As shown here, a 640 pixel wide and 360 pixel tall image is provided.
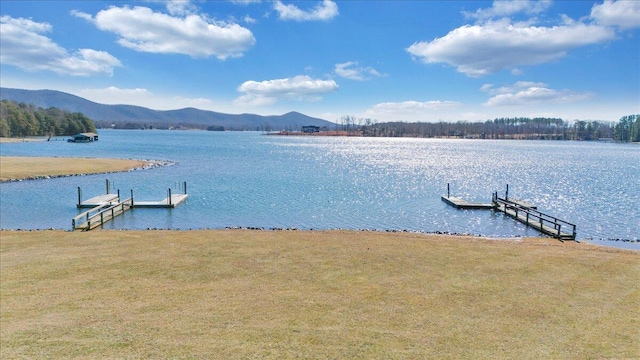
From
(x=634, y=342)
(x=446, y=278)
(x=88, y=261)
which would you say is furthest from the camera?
(x=88, y=261)

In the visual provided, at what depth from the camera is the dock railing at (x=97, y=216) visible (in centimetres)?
2716

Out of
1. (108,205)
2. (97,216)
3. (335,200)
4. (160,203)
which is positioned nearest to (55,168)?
(108,205)

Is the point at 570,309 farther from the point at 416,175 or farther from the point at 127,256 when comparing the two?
the point at 416,175

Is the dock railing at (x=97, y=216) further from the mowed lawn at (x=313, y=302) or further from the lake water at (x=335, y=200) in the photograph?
the mowed lawn at (x=313, y=302)

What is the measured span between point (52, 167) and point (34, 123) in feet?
433

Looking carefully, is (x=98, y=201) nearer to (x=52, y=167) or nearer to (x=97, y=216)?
(x=97, y=216)

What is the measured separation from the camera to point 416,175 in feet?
223

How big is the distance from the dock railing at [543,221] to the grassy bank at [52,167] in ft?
195

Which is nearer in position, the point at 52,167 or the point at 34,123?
the point at 52,167

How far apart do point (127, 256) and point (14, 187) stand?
3853 centimetres

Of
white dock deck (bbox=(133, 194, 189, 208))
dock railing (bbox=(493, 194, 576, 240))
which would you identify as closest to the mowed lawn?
dock railing (bbox=(493, 194, 576, 240))

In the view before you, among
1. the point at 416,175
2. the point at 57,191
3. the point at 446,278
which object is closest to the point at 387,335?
the point at 446,278

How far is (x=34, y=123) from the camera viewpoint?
162m

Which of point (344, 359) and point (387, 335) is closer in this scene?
point (344, 359)
